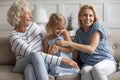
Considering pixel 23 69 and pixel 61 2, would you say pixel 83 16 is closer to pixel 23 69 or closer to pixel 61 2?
pixel 23 69

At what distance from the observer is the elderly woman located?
216cm

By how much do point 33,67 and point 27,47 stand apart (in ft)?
Answer: 0.82

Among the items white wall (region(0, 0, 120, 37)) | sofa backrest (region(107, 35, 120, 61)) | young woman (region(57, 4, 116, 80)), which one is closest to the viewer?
young woman (region(57, 4, 116, 80))

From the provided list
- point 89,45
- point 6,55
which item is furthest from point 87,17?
point 6,55

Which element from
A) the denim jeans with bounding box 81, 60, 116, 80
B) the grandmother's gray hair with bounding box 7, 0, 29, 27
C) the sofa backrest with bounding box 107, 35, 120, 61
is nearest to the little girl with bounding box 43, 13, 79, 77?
the denim jeans with bounding box 81, 60, 116, 80

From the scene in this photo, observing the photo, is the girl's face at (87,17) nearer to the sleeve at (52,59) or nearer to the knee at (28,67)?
the sleeve at (52,59)

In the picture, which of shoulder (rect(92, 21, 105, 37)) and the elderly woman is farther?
shoulder (rect(92, 21, 105, 37))

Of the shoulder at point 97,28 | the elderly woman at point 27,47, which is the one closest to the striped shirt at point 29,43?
the elderly woman at point 27,47

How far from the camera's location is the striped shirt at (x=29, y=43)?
231cm

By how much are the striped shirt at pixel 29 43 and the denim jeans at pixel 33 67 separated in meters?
0.09

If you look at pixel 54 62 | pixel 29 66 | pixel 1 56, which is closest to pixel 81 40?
pixel 54 62

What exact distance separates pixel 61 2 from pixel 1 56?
2.26m

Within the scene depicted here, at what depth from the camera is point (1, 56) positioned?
2.67m

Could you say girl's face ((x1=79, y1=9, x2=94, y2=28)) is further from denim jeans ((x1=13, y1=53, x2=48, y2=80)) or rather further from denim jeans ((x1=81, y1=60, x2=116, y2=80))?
denim jeans ((x1=13, y1=53, x2=48, y2=80))
